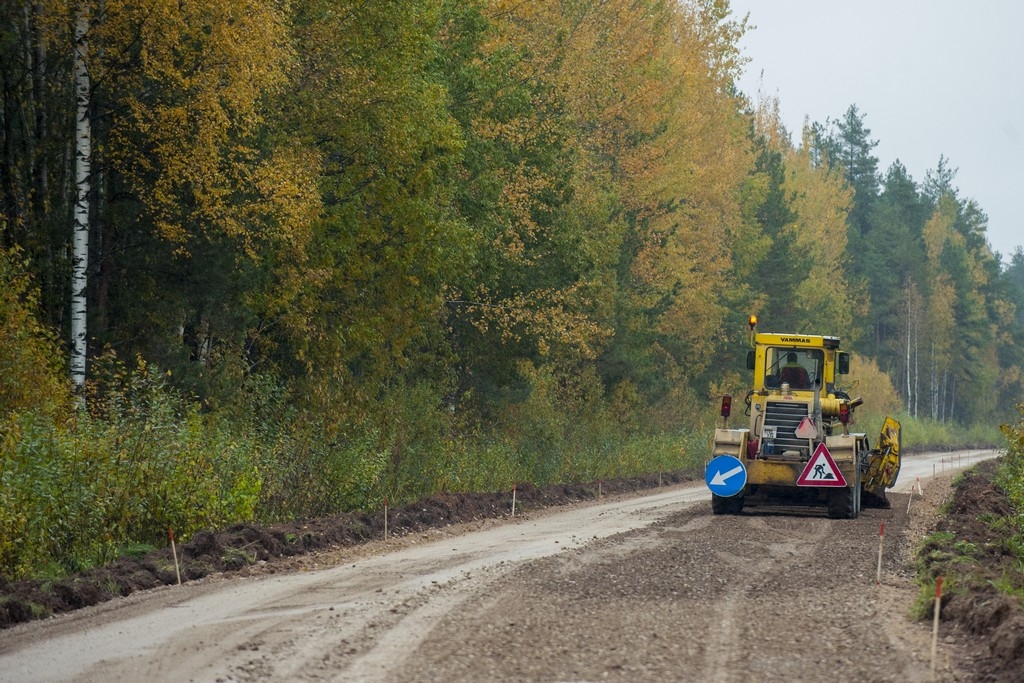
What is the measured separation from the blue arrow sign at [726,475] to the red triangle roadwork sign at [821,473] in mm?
1001

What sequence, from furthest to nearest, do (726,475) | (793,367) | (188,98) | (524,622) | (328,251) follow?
(793,367)
(328,251)
(726,475)
(188,98)
(524,622)

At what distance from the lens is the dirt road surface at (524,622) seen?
960cm

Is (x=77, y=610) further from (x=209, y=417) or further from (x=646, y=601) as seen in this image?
(x=209, y=417)

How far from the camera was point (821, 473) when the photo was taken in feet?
71.7

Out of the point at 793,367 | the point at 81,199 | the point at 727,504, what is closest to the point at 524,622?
the point at 81,199

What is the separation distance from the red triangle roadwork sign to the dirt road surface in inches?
126

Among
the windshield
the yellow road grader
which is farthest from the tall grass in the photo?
the windshield

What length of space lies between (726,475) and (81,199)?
1114 centimetres

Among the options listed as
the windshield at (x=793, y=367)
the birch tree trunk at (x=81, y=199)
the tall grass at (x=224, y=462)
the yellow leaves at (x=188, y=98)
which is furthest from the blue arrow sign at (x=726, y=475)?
the birch tree trunk at (x=81, y=199)

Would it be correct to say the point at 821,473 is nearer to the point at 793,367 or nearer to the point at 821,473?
the point at 821,473

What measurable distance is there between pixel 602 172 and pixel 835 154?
82.3 metres

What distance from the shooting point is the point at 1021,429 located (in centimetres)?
2161

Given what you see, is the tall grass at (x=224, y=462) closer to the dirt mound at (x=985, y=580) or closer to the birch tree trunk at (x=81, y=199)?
the birch tree trunk at (x=81, y=199)

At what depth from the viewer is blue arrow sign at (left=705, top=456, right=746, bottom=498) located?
72.1 ft
